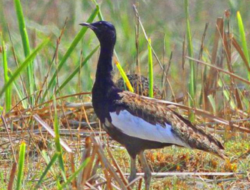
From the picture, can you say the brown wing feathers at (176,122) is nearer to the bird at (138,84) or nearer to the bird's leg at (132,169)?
the bird's leg at (132,169)

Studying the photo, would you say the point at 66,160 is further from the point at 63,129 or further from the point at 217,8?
the point at 217,8

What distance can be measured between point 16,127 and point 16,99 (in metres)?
0.76

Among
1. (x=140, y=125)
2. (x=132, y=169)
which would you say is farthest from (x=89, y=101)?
(x=132, y=169)

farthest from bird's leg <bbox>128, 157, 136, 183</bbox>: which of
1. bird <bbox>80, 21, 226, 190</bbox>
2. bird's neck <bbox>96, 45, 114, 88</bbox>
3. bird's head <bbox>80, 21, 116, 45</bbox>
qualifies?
bird's head <bbox>80, 21, 116, 45</bbox>

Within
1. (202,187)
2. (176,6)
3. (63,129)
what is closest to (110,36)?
(63,129)

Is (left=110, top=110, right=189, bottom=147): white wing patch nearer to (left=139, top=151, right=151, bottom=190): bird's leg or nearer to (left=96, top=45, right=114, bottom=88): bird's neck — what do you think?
(left=139, top=151, right=151, bottom=190): bird's leg

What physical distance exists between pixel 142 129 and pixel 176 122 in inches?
9.6

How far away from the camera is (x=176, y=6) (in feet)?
35.0

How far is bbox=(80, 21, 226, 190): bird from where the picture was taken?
231 inches

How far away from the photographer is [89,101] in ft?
24.1

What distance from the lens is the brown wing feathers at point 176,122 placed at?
19.2 feet

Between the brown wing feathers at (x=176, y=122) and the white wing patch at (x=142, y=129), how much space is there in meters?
0.04

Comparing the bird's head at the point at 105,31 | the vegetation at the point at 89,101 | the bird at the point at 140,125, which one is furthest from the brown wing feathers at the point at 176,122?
the bird's head at the point at 105,31

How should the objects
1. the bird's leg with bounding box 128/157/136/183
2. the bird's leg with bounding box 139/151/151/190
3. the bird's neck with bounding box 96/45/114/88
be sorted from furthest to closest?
the bird's neck with bounding box 96/45/114/88, the bird's leg with bounding box 128/157/136/183, the bird's leg with bounding box 139/151/151/190
